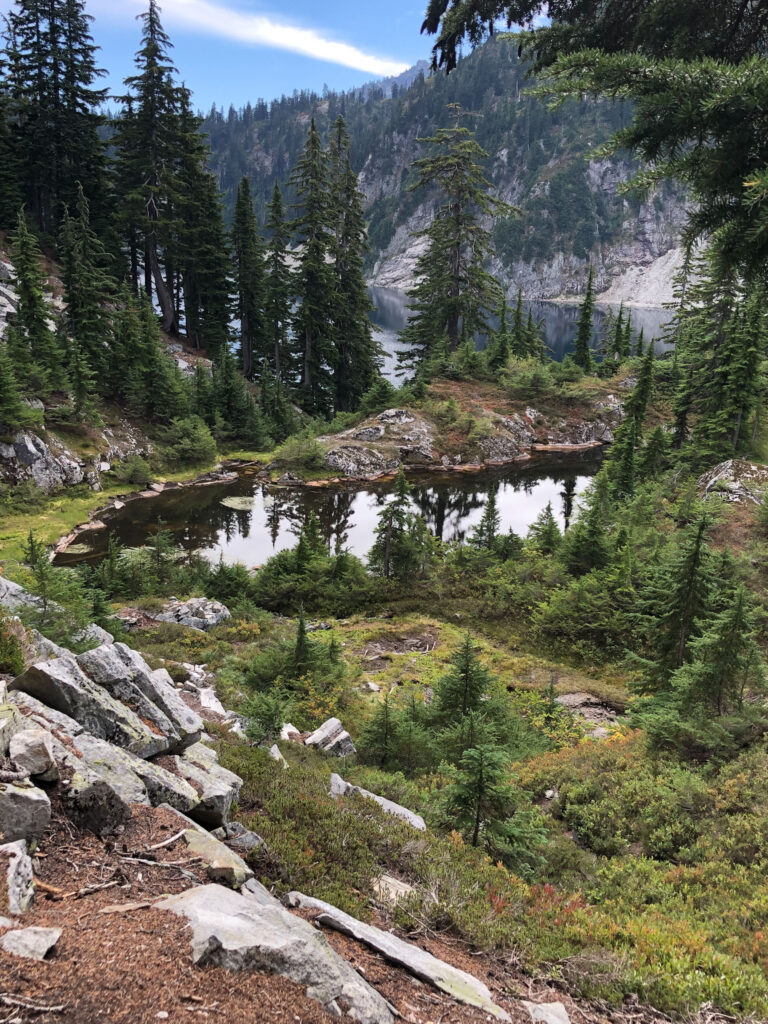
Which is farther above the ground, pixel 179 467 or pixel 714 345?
pixel 714 345

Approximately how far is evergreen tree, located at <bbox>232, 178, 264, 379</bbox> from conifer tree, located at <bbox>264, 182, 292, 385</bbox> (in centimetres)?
120

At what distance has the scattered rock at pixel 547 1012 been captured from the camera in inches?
169

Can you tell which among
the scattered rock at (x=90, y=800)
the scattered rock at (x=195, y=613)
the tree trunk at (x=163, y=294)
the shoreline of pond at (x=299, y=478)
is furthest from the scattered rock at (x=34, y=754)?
the tree trunk at (x=163, y=294)

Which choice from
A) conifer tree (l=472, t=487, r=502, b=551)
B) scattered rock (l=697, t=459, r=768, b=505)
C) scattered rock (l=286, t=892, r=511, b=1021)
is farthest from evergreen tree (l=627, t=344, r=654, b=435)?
scattered rock (l=286, t=892, r=511, b=1021)

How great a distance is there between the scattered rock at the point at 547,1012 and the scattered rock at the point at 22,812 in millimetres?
3867

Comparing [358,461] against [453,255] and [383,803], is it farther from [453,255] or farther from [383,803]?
[383,803]

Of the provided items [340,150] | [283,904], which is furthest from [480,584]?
[340,150]

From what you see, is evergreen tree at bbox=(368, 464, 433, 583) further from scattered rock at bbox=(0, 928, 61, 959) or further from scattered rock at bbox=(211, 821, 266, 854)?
scattered rock at bbox=(0, 928, 61, 959)

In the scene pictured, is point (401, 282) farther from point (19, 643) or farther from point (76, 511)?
point (19, 643)

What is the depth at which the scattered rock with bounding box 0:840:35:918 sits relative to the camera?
140 inches

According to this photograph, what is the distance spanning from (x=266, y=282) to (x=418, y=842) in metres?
46.5

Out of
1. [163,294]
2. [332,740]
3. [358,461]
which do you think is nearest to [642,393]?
[358,461]

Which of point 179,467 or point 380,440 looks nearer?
point 179,467

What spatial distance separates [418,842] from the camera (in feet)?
21.5
